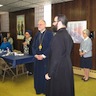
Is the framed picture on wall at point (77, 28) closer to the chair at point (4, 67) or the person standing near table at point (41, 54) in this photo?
the person standing near table at point (41, 54)

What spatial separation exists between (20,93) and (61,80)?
1745mm

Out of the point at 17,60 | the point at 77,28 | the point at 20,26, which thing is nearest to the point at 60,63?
the point at 17,60

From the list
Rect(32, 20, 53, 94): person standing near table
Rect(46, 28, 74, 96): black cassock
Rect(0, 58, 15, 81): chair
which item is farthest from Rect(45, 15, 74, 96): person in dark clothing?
Rect(0, 58, 15, 81): chair

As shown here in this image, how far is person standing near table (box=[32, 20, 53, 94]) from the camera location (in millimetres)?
3316

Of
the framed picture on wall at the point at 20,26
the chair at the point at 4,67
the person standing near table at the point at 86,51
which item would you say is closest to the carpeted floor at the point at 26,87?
the chair at the point at 4,67

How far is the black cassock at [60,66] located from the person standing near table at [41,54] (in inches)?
42.1

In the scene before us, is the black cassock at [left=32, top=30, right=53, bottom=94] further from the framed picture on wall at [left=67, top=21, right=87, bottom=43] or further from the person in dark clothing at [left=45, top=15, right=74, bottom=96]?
the framed picture on wall at [left=67, top=21, right=87, bottom=43]

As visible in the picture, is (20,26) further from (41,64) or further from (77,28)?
(41,64)

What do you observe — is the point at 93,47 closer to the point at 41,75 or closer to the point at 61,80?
the point at 41,75

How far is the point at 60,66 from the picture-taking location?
7.04 ft

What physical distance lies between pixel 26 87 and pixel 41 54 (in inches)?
46.2

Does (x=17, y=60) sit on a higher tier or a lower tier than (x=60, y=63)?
lower

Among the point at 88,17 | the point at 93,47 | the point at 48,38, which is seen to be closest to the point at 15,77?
the point at 48,38

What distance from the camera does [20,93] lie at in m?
3.62
